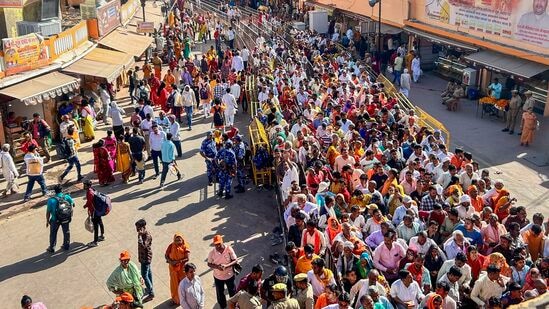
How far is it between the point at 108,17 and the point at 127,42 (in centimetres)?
135

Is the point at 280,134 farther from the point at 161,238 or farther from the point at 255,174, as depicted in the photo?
the point at 161,238

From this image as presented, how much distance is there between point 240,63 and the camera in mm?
23844

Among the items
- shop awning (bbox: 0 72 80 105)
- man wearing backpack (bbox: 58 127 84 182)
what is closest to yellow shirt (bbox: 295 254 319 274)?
man wearing backpack (bbox: 58 127 84 182)

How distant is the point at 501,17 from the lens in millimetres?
19719

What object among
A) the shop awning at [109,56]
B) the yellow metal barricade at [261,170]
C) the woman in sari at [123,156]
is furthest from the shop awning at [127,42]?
the yellow metal barricade at [261,170]

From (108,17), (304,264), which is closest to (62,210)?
Answer: (304,264)

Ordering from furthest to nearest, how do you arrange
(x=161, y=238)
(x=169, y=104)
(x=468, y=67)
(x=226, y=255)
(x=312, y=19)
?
(x=312, y=19), (x=468, y=67), (x=169, y=104), (x=161, y=238), (x=226, y=255)

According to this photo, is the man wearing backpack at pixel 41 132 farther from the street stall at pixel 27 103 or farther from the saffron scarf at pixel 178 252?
the saffron scarf at pixel 178 252

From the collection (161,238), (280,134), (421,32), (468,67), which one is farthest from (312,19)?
(161,238)

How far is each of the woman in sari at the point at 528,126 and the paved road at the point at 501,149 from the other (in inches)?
8.9

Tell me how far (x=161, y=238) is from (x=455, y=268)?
6232 millimetres

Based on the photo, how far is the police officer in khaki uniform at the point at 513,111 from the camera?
17.6 m

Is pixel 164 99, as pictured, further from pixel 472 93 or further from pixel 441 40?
pixel 472 93

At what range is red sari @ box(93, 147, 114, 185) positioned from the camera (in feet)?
45.3
